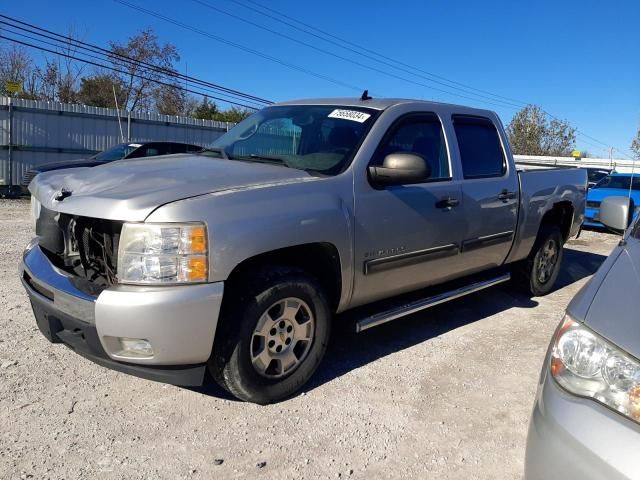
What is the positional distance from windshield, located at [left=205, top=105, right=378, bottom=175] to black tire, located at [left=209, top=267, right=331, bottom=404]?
83 cm

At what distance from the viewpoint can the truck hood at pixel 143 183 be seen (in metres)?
2.77

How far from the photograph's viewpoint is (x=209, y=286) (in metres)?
2.75

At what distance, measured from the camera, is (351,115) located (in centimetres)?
395

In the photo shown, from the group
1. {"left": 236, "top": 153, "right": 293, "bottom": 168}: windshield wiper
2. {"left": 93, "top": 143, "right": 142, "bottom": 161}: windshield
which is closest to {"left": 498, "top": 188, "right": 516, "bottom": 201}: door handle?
{"left": 236, "top": 153, "right": 293, "bottom": 168}: windshield wiper

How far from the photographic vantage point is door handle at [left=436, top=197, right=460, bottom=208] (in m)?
4.03

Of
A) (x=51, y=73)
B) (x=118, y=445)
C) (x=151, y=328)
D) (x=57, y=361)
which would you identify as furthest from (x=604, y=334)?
(x=51, y=73)

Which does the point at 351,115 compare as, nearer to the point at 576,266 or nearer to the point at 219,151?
the point at 219,151

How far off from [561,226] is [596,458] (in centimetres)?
500

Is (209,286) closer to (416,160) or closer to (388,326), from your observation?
(416,160)

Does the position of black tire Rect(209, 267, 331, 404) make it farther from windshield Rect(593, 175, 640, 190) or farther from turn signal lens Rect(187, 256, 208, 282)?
windshield Rect(593, 175, 640, 190)

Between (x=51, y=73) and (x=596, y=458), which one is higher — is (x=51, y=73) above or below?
above

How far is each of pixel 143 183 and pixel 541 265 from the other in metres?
4.44

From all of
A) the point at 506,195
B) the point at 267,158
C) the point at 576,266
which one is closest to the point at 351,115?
the point at 267,158

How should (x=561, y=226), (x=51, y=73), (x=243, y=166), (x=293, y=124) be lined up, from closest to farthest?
(x=243, y=166) < (x=293, y=124) < (x=561, y=226) < (x=51, y=73)
